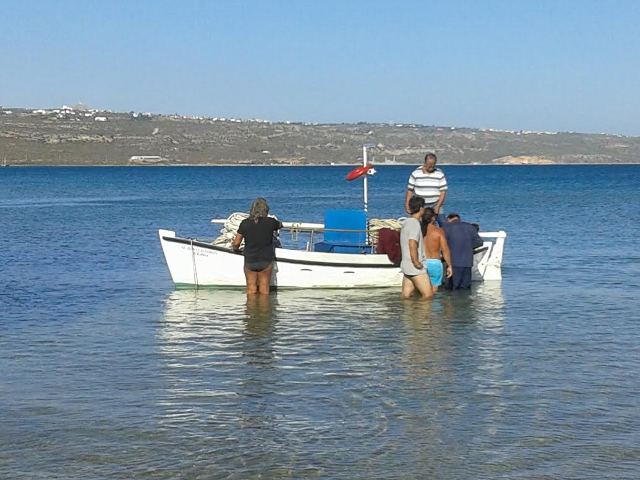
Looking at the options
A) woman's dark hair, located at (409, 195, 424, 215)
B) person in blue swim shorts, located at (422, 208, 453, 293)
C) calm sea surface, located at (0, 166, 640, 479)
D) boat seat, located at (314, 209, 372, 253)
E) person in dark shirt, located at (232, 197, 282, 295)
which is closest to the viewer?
calm sea surface, located at (0, 166, 640, 479)

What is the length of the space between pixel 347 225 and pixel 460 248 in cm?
217

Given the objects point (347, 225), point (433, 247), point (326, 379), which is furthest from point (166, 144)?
point (326, 379)

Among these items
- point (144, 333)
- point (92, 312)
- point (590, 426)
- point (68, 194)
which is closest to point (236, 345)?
point (144, 333)

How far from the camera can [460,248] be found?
1641 centimetres

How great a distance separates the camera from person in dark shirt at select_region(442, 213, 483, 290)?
639 inches

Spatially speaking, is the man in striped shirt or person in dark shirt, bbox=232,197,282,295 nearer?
person in dark shirt, bbox=232,197,282,295

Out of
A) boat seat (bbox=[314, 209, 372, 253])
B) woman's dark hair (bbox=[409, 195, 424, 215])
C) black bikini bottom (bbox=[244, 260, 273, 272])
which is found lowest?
black bikini bottom (bbox=[244, 260, 273, 272])

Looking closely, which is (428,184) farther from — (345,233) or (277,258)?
(277,258)

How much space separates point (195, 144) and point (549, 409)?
174030 millimetres

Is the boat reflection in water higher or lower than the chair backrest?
lower

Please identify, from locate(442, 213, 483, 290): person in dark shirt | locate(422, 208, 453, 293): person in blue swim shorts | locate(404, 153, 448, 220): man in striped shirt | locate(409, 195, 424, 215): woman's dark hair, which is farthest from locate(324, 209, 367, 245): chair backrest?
locate(409, 195, 424, 215): woman's dark hair

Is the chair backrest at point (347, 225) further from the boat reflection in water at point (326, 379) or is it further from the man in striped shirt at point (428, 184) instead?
the boat reflection in water at point (326, 379)

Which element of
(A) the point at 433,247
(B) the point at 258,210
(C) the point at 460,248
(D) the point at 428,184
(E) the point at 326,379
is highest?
(D) the point at 428,184

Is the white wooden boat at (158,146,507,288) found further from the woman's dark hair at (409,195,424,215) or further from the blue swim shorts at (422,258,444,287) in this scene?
the woman's dark hair at (409,195,424,215)
